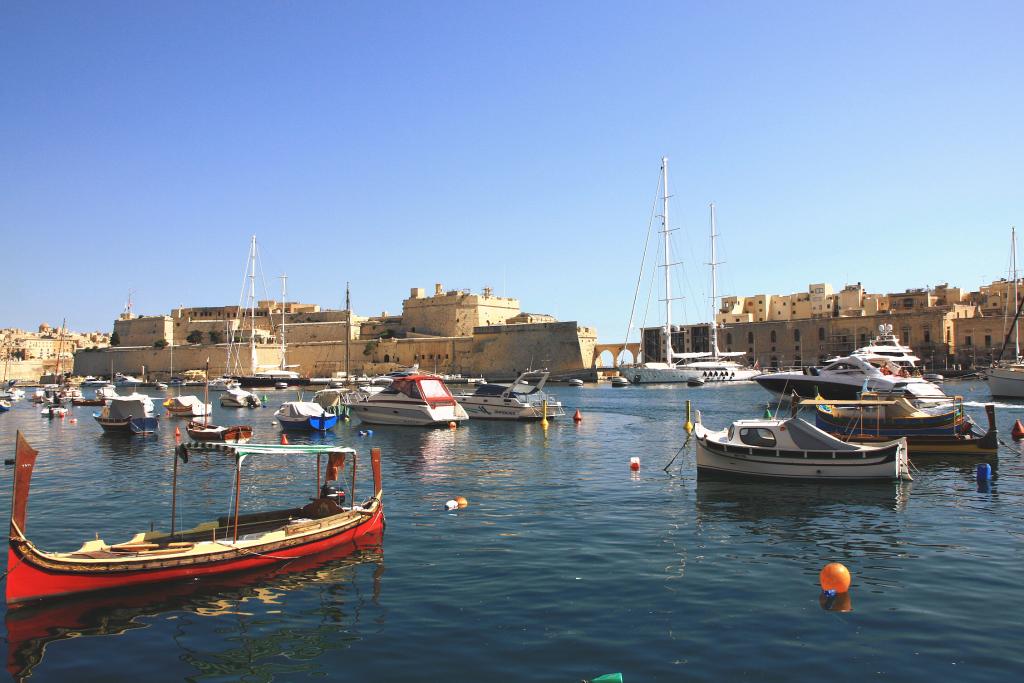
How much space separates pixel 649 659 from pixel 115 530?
8.21m

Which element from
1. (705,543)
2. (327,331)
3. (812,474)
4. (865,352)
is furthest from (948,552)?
(327,331)

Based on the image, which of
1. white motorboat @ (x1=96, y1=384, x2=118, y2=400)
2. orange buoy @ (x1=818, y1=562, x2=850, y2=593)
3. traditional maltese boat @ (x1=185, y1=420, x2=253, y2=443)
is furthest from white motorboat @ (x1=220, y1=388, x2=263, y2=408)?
orange buoy @ (x1=818, y1=562, x2=850, y2=593)

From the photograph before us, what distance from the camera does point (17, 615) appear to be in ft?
25.9

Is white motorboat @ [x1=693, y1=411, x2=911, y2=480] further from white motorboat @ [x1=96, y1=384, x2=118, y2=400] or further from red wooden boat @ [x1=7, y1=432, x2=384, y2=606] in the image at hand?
white motorboat @ [x1=96, y1=384, x2=118, y2=400]

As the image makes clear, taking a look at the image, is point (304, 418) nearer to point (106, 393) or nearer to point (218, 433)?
point (218, 433)

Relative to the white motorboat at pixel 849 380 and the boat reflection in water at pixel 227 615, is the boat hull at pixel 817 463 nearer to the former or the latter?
the boat reflection in water at pixel 227 615

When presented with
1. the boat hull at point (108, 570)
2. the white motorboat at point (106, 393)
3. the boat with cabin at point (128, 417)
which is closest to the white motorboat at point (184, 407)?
the white motorboat at point (106, 393)

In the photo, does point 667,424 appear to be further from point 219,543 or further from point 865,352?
point 219,543

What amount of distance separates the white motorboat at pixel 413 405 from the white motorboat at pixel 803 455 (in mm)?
13204

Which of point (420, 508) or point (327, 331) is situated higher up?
point (327, 331)

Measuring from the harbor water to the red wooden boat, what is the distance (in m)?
0.19

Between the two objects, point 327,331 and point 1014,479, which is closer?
point 1014,479

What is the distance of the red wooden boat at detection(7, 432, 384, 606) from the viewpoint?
802cm

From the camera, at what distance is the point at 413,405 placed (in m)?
26.8
